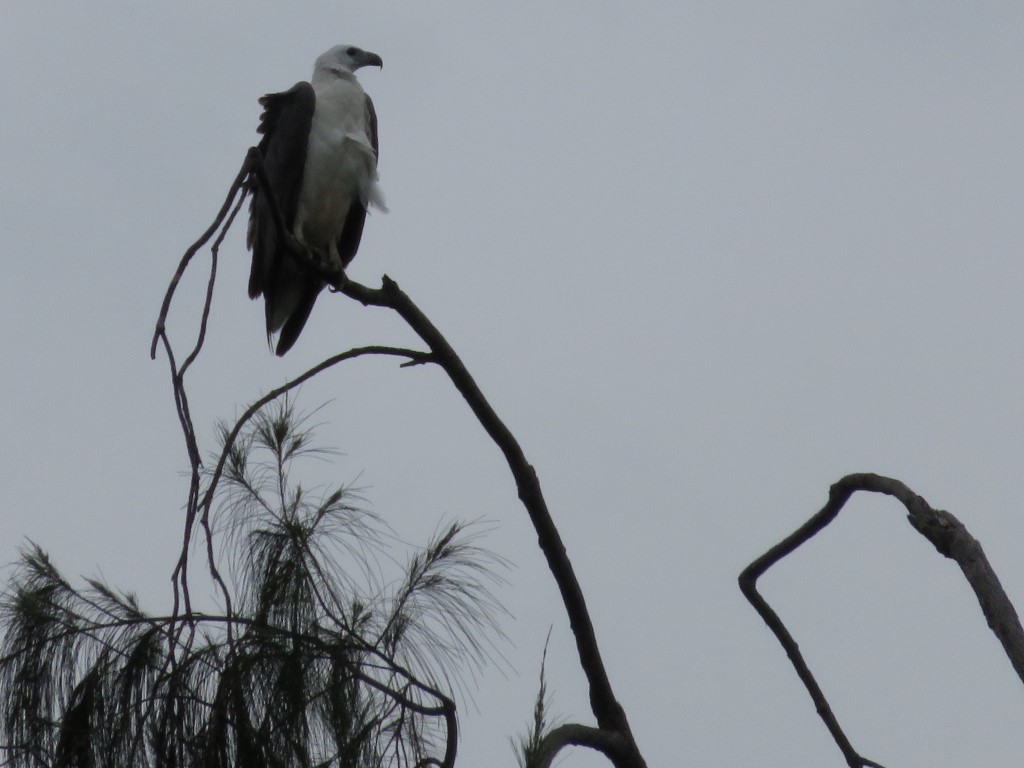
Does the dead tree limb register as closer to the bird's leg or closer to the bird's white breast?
the bird's leg

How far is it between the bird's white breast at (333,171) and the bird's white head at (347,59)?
59cm

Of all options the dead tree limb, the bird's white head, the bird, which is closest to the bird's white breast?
the bird

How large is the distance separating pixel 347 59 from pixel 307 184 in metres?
1.01

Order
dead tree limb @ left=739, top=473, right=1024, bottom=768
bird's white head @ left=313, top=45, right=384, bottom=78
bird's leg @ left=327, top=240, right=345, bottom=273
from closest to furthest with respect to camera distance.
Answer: dead tree limb @ left=739, top=473, right=1024, bottom=768
bird's leg @ left=327, top=240, right=345, bottom=273
bird's white head @ left=313, top=45, right=384, bottom=78

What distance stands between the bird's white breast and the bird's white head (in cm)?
59

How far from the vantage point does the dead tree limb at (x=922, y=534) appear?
1.69 m

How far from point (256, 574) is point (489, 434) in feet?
1.98

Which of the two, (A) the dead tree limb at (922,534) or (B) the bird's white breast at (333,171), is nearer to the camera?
(A) the dead tree limb at (922,534)

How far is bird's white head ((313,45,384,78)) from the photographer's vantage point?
565 centimetres

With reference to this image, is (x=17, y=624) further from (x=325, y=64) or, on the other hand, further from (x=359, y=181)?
(x=325, y=64)

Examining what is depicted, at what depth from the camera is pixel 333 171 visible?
16.2 ft

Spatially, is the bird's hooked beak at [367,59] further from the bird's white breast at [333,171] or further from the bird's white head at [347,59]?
the bird's white breast at [333,171]

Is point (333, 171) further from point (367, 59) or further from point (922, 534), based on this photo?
point (922, 534)

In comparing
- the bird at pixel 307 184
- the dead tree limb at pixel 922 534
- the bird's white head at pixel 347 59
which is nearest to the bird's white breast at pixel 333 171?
the bird at pixel 307 184
